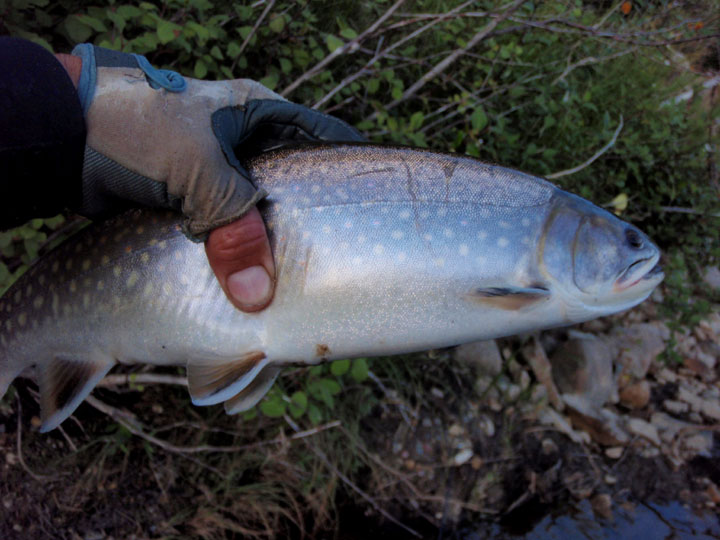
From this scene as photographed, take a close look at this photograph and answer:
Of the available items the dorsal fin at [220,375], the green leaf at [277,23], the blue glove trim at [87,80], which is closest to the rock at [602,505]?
the dorsal fin at [220,375]

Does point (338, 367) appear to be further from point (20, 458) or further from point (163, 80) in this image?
point (20, 458)

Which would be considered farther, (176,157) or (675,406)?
(675,406)

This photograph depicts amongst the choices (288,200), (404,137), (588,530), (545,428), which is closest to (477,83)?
(404,137)

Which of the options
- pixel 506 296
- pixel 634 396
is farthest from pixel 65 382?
pixel 634 396

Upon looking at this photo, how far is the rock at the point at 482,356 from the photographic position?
3.52 meters

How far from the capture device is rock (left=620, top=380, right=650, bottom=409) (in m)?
3.98

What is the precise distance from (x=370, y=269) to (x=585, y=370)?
2896 mm

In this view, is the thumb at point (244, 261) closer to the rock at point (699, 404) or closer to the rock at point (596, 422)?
the rock at point (596, 422)

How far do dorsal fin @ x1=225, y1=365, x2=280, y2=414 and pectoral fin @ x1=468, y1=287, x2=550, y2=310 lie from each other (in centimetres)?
73

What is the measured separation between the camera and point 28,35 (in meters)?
1.94

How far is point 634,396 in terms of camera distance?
3.99 meters

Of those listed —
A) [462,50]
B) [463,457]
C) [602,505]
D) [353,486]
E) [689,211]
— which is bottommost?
[602,505]

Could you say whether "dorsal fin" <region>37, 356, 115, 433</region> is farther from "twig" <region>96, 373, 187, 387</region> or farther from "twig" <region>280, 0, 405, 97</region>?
"twig" <region>280, 0, 405, 97</region>

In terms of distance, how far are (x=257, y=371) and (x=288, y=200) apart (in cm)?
55
